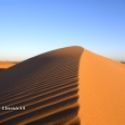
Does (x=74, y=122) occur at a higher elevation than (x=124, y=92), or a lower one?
higher

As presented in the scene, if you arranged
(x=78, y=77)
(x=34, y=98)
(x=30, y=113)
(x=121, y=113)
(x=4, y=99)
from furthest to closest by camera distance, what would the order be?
(x=78, y=77), (x=4, y=99), (x=34, y=98), (x=121, y=113), (x=30, y=113)

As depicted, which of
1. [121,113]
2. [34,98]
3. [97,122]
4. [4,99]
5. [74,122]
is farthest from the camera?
[4,99]

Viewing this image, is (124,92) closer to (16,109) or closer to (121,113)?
(121,113)

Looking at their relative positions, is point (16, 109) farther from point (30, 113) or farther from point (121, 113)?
point (121, 113)

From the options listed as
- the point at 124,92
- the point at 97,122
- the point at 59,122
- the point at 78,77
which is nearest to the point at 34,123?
the point at 59,122

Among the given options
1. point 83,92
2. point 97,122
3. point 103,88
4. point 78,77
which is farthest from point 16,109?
point 103,88

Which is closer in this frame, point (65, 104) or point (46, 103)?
point (65, 104)

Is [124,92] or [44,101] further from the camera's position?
[124,92]

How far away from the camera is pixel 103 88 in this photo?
21.1ft

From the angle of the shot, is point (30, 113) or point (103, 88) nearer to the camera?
point (30, 113)

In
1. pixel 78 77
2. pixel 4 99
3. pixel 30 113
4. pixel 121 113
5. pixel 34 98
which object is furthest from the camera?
pixel 78 77

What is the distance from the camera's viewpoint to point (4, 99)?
5879 mm

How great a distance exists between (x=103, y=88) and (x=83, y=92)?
1.42 metres

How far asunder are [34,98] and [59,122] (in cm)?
→ 155
